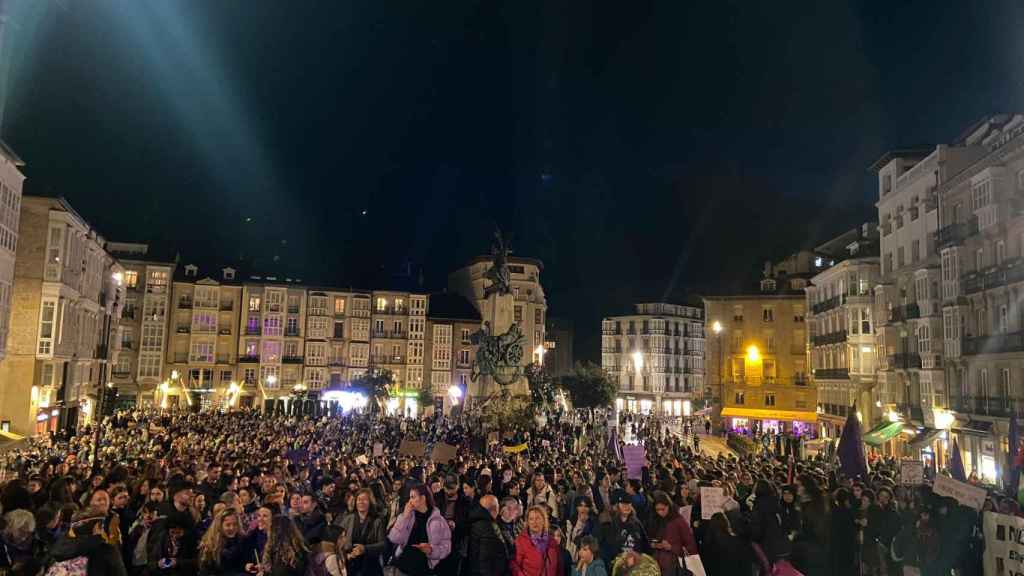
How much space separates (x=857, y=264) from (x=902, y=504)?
152 ft

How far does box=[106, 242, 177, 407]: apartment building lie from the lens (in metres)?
72.4

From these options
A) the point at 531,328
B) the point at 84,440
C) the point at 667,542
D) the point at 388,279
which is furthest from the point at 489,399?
the point at 388,279

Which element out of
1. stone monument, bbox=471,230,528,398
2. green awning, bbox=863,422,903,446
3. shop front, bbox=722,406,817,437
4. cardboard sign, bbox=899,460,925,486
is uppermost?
stone monument, bbox=471,230,528,398

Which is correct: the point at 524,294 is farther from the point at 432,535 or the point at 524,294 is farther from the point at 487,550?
the point at 487,550

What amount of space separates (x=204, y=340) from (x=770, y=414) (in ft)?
185

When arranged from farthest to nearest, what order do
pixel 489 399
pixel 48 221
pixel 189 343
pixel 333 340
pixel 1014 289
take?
pixel 333 340 < pixel 189 343 < pixel 489 399 < pixel 48 221 < pixel 1014 289

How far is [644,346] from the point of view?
9800 centimetres

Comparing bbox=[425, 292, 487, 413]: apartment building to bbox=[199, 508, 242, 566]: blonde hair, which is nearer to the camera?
bbox=[199, 508, 242, 566]: blonde hair

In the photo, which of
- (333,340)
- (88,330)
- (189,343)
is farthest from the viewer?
(333,340)

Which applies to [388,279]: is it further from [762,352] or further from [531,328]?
[762,352]

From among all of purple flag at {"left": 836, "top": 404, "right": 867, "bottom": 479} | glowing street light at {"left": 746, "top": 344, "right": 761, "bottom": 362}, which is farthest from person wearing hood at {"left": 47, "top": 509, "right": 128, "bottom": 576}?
glowing street light at {"left": 746, "top": 344, "right": 761, "bottom": 362}

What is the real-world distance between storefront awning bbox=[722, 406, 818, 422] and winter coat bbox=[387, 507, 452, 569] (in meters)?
65.0

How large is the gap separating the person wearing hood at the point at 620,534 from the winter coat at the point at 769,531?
1.34 metres

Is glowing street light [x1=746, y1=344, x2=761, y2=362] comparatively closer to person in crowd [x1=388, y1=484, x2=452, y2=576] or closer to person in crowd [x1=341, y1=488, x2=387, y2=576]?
person in crowd [x1=388, y1=484, x2=452, y2=576]
